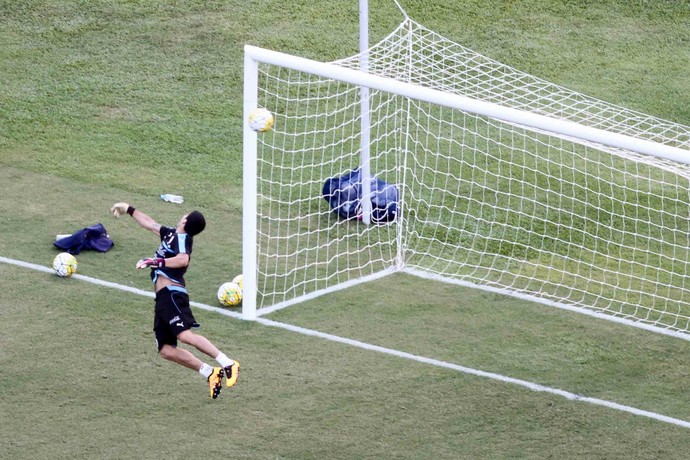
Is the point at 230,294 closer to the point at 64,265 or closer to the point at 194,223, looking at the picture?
the point at 64,265

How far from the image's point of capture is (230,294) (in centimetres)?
1098

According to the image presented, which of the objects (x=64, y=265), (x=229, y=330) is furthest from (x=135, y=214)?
(x=64, y=265)

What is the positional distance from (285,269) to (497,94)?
341 centimetres

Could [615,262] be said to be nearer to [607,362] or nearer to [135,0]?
[607,362]

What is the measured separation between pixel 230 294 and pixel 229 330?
512 mm

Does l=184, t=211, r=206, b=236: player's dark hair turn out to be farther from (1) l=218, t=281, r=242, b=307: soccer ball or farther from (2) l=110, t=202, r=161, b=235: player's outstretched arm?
(1) l=218, t=281, r=242, b=307: soccer ball

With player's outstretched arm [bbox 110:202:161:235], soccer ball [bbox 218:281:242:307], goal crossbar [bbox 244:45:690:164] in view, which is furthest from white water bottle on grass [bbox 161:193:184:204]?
player's outstretched arm [bbox 110:202:161:235]

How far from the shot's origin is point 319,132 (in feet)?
46.9

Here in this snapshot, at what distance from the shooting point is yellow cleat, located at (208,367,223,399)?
906cm

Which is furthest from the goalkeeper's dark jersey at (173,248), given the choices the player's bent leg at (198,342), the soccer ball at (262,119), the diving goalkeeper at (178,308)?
the soccer ball at (262,119)

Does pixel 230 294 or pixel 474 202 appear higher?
pixel 474 202

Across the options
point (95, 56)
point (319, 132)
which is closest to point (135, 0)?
point (95, 56)

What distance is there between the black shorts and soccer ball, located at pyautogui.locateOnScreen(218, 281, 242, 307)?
1736 millimetres

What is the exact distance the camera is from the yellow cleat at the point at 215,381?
906 centimetres
